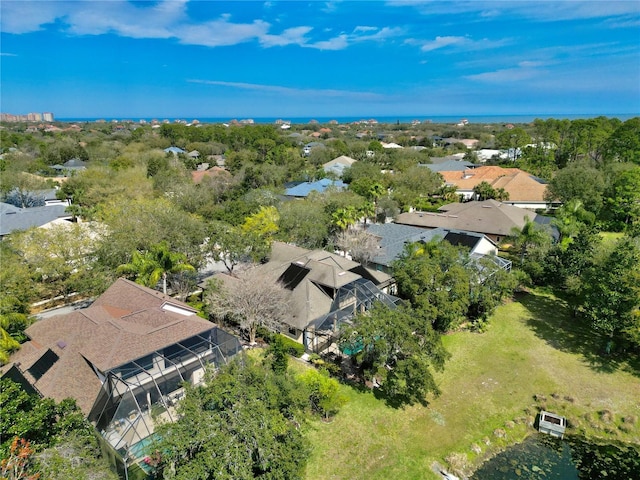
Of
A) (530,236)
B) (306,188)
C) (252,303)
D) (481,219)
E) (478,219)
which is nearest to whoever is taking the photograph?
(252,303)

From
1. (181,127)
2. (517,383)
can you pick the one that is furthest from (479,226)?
(181,127)

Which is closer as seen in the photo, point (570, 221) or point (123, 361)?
point (123, 361)

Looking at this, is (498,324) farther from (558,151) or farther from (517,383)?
(558,151)

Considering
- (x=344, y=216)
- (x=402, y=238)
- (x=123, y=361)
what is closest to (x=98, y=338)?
(x=123, y=361)

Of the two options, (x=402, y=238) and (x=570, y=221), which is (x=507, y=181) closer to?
(x=570, y=221)

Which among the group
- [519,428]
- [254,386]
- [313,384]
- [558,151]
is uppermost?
[558,151]

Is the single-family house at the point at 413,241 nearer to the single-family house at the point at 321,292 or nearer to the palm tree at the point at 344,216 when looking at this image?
the palm tree at the point at 344,216

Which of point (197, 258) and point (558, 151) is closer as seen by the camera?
point (197, 258)
